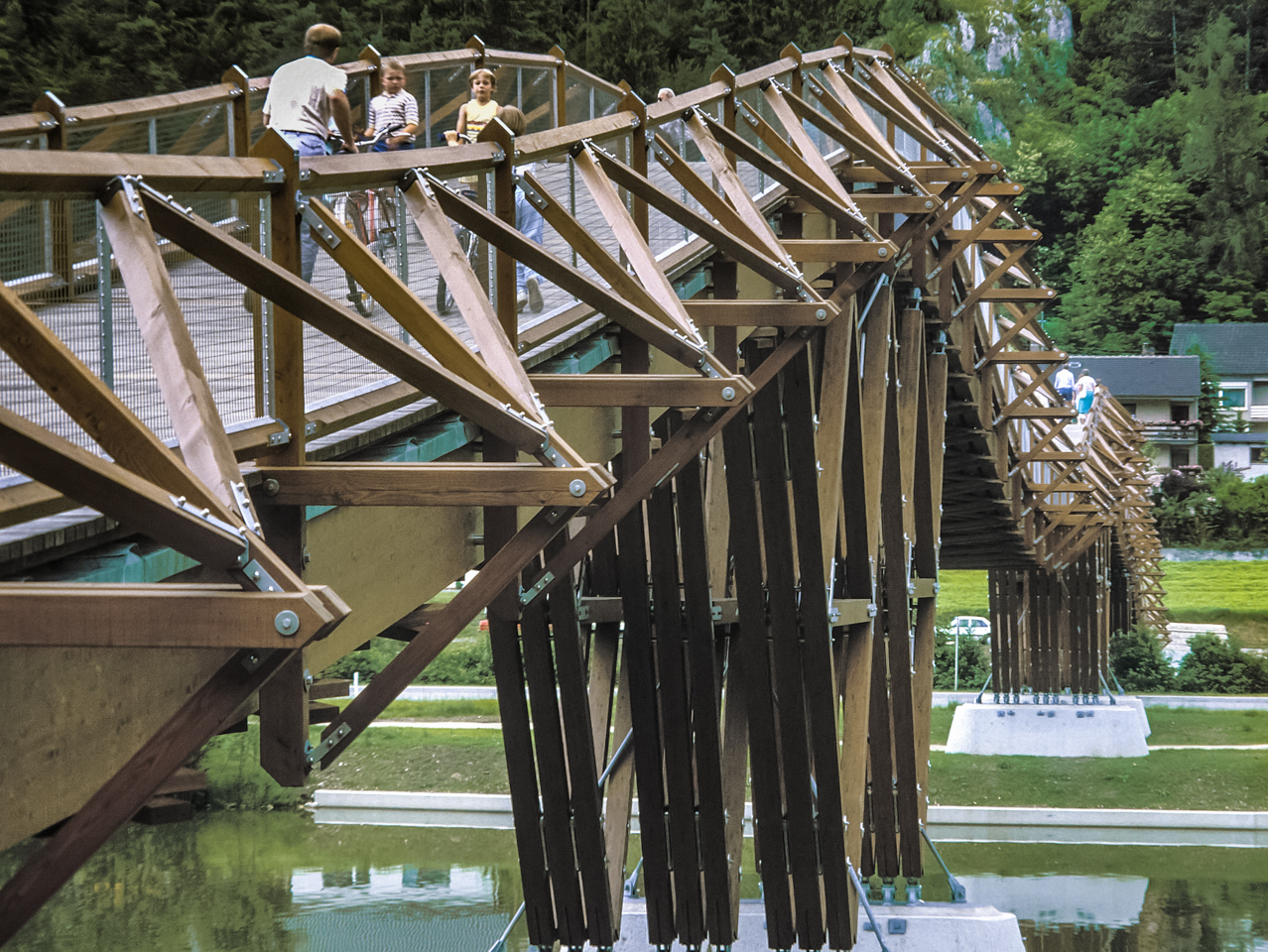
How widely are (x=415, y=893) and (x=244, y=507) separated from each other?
2035 centimetres

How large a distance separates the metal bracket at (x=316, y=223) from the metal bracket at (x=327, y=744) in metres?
1.61

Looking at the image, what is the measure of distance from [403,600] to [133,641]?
8.98 feet

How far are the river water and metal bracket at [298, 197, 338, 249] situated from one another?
55.3 ft

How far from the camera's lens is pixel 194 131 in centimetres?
941

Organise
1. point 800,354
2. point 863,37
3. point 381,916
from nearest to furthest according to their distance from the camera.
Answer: point 800,354, point 381,916, point 863,37

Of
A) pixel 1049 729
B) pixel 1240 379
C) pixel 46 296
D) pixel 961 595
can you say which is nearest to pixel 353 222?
pixel 46 296

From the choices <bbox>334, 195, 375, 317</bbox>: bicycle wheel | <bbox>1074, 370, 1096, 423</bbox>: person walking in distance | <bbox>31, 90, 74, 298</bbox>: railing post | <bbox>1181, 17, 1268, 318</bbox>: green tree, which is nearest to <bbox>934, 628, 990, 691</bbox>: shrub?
<bbox>1074, 370, 1096, 423</bbox>: person walking in distance

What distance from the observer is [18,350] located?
3324mm

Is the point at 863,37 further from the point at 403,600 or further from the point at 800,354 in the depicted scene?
the point at 403,600

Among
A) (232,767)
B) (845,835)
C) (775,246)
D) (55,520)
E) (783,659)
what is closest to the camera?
(55,520)

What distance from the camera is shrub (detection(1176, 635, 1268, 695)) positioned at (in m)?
38.3

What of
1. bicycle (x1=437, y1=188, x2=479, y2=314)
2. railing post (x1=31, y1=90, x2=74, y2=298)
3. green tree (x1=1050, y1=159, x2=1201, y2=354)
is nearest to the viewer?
railing post (x1=31, y1=90, x2=74, y2=298)

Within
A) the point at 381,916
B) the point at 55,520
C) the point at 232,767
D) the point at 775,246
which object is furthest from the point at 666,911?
the point at 232,767

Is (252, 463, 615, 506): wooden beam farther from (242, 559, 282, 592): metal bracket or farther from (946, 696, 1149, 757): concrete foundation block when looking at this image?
(946, 696, 1149, 757): concrete foundation block
